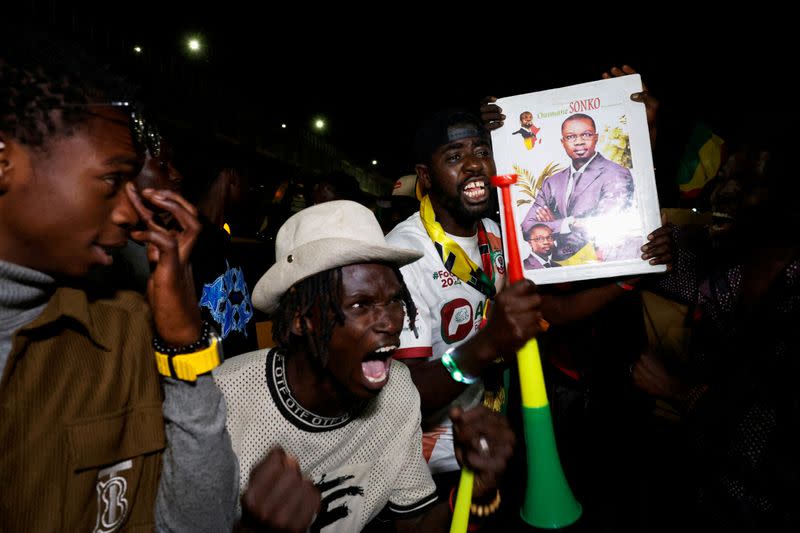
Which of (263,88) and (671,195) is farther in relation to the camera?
(263,88)

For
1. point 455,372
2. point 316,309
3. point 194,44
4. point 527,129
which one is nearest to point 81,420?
point 316,309

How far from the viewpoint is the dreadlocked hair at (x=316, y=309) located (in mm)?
1804

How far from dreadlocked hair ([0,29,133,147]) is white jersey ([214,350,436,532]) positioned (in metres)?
1.04

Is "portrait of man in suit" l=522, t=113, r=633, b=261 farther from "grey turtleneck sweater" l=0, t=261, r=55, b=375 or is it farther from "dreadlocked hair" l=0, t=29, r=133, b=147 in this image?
"grey turtleneck sweater" l=0, t=261, r=55, b=375

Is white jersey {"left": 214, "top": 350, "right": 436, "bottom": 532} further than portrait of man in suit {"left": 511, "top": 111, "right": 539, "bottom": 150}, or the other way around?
portrait of man in suit {"left": 511, "top": 111, "right": 539, "bottom": 150}

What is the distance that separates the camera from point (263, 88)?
60.8 ft

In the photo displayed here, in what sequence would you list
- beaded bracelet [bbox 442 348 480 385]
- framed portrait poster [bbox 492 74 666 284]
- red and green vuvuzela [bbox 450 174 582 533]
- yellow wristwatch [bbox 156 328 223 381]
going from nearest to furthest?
yellow wristwatch [bbox 156 328 223 381]
red and green vuvuzela [bbox 450 174 582 533]
beaded bracelet [bbox 442 348 480 385]
framed portrait poster [bbox 492 74 666 284]

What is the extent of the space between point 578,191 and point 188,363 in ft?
6.23

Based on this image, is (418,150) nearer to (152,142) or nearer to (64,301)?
(152,142)

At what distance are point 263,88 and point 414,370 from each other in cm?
1922

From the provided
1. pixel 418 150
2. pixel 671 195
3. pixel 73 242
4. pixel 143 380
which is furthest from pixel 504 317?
pixel 671 195

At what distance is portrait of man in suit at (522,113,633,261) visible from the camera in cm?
212

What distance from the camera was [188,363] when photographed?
4.00 feet

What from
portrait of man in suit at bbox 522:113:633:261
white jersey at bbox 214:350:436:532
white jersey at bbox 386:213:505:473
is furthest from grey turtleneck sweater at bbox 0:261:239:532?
portrait of man in suit at bbox 522:113:633:261
